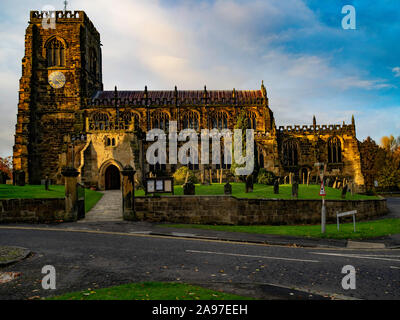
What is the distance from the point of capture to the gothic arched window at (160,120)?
45719mm

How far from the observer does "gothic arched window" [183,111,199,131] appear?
4616 cm

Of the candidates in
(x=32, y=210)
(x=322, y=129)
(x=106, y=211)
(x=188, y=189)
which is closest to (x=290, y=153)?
(x=322, y=129)

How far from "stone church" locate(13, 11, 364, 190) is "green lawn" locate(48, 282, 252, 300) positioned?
1383 inches

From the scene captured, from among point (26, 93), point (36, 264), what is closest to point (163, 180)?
point (36, 264)

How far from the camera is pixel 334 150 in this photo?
46.6 meters

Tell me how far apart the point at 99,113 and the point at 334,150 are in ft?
114

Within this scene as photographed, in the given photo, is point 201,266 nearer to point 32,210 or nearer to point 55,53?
point 32,210

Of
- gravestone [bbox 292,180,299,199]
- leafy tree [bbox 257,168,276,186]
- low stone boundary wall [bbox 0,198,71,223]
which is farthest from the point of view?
leafy tree [bbox 257,168,276,186]

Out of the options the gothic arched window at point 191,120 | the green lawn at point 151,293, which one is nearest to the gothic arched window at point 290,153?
the gothic arched window at point 191,120

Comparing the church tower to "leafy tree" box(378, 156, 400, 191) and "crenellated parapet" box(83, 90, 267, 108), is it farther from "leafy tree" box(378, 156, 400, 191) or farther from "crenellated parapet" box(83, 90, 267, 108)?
"leafy tree" box(378, 156, 400, 191)

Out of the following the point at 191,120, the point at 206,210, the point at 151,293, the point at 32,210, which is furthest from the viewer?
the point at 191,120

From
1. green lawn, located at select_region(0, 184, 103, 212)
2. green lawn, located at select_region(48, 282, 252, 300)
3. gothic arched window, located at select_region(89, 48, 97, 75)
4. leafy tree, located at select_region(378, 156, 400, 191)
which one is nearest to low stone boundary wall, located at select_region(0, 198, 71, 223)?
green lawn, located at select_region(0, 184, 103, 212)

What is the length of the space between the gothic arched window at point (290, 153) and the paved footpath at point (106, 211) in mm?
28328

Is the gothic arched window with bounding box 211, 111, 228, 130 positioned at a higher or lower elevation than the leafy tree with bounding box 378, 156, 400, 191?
higher
